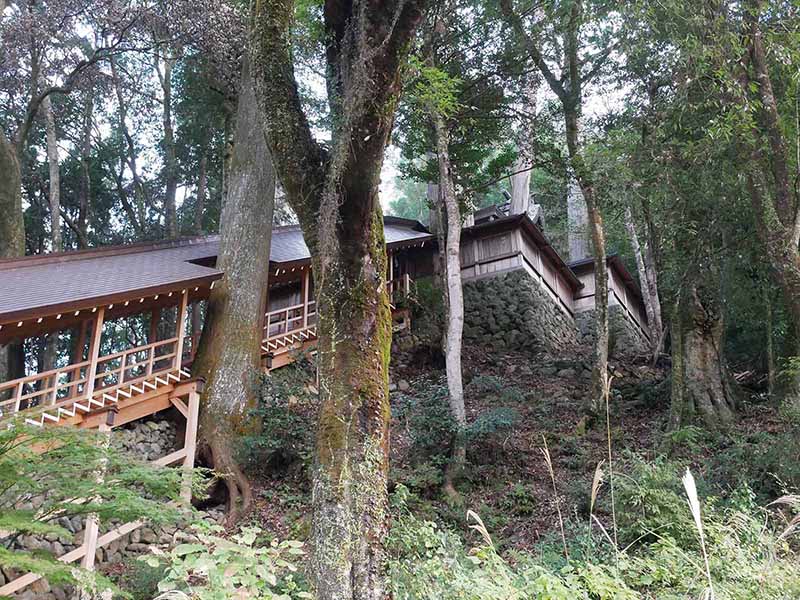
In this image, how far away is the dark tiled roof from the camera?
8.10 m

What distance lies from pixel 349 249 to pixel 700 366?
7659 mm

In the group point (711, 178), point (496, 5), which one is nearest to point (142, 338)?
point (496, 5)

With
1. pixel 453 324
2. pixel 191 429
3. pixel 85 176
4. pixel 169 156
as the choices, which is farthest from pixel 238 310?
pixel 85 176

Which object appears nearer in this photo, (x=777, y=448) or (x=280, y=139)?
(x=280, y=139)

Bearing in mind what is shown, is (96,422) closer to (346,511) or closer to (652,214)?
(346,511)

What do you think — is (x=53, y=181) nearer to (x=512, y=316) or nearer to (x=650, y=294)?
(x=512, y=316)

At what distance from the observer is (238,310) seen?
11.2 meters

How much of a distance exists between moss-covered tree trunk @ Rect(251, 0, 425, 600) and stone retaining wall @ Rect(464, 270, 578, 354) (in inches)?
456

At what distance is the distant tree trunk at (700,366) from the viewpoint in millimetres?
9141

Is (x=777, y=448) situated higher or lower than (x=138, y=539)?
higher

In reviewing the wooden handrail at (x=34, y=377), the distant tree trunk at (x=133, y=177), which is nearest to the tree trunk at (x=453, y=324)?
Result: the wooden handrail at (x=34, y=377)

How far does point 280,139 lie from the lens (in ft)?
14.0

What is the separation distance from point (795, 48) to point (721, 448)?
515cm

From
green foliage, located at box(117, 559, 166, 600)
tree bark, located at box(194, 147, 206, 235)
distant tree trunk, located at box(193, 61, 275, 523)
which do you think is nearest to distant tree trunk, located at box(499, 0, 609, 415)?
distant tree trunk, located at box(193, 61, 275, 523)
